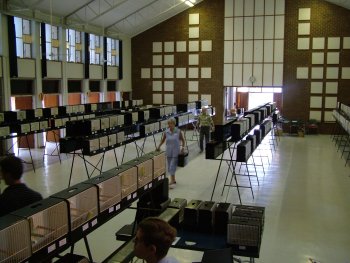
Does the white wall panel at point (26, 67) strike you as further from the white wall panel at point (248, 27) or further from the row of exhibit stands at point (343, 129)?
the row of exhibit stands at point (343, 129)

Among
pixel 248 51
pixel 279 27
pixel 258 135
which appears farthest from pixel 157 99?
pixel 258 135

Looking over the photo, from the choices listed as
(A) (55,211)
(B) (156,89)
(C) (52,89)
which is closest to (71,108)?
(C) (52,89)

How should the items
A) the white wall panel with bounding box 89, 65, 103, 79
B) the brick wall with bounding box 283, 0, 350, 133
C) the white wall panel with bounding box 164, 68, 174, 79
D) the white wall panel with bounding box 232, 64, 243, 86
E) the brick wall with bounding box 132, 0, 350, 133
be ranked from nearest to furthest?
1. the white wall panel with bounding box 89, 65, 103, 79
2. the brick wall with bounding box 283, 0, 350, 133
3. the brick wall with bounding box 132, 0, 350, 133
4. the white wall panel with bounding box 232, 64, 243, 86
5. the white wall panel with bounding box 164, 68, 174, 79

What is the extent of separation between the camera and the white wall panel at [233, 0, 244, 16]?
20.7 m

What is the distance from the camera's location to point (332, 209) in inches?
323

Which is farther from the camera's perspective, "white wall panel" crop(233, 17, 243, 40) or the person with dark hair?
"white wall panel" crop(233, 17, 243, 40)

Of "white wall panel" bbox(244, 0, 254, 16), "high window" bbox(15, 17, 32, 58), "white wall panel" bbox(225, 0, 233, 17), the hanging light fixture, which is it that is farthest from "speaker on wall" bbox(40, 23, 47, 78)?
"white wall panel" bbox(244, 0, 254, 16)

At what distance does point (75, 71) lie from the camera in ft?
59.6

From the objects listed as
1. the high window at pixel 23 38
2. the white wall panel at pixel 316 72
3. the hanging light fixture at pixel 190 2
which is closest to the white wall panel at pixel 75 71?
the high window at pixel 23 38

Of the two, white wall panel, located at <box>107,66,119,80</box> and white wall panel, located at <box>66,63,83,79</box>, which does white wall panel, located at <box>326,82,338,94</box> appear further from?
white wall panel, located at <box>66,63,83,79</box>

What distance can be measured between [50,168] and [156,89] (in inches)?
454

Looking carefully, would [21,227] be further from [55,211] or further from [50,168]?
[50,168]

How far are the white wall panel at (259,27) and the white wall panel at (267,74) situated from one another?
4.98ft

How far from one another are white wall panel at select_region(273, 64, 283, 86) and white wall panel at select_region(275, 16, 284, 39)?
4.84 ft
